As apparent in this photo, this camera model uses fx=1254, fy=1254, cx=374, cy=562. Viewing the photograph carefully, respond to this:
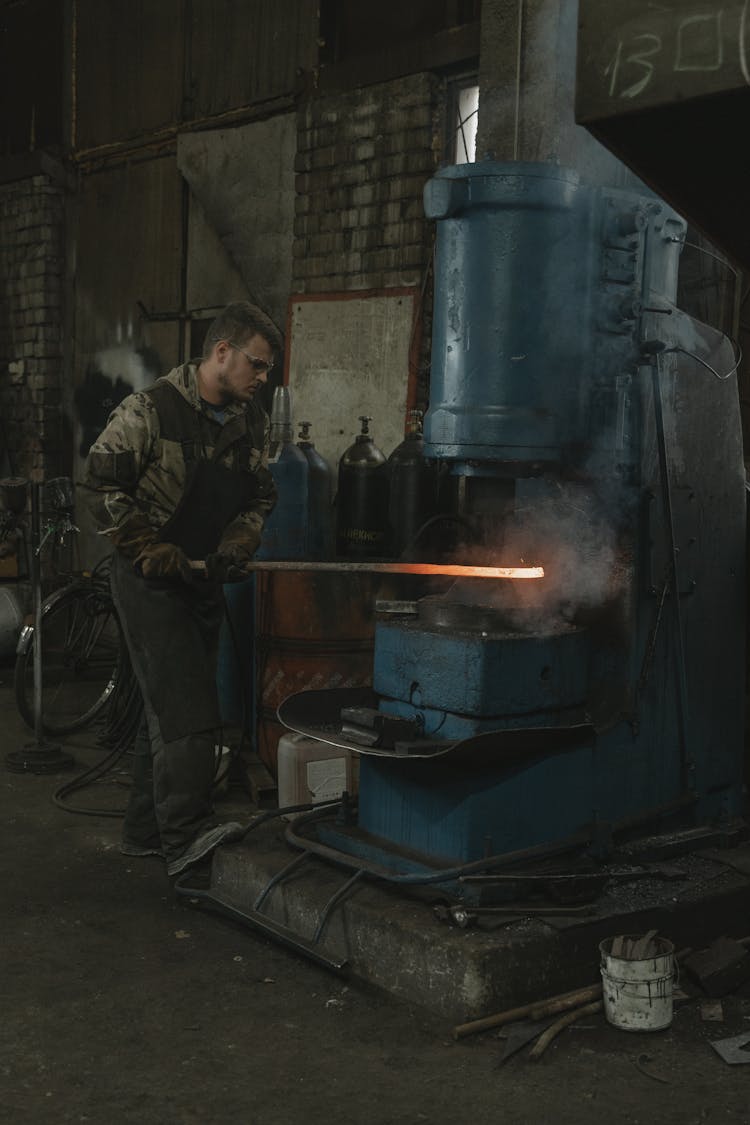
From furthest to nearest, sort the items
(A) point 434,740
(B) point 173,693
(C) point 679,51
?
(B) point 173,693 < (A) point 434,740 < (C) point 679,51

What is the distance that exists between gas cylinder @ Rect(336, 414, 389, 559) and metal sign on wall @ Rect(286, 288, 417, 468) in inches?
20.4

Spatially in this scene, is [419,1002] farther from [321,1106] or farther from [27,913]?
[27,913]

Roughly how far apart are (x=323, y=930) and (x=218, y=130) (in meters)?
6.45

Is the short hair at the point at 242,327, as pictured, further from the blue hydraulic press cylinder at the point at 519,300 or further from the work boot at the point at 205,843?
the work boot at the point at 205,843

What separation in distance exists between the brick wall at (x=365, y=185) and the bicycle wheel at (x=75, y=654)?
7.86ft

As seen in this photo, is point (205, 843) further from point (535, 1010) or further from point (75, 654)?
point (75, 654)

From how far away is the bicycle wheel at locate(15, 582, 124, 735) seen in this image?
24.9 feet

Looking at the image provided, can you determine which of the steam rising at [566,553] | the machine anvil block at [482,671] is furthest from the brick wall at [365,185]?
the machine anvil block at [482,671]

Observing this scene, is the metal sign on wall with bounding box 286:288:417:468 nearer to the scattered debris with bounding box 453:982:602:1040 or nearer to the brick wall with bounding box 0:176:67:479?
the brick wall with bounding box 0:176:67:479

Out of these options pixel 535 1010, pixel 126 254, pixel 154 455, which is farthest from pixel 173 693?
pixel 126 254

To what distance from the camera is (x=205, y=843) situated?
459cm

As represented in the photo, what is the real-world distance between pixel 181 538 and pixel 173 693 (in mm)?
589

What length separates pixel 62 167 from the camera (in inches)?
413

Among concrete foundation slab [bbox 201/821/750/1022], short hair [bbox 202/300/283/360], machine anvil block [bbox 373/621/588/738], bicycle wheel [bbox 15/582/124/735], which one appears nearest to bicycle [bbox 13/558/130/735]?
bicycle wheel [bbox 15/582/124/735]
